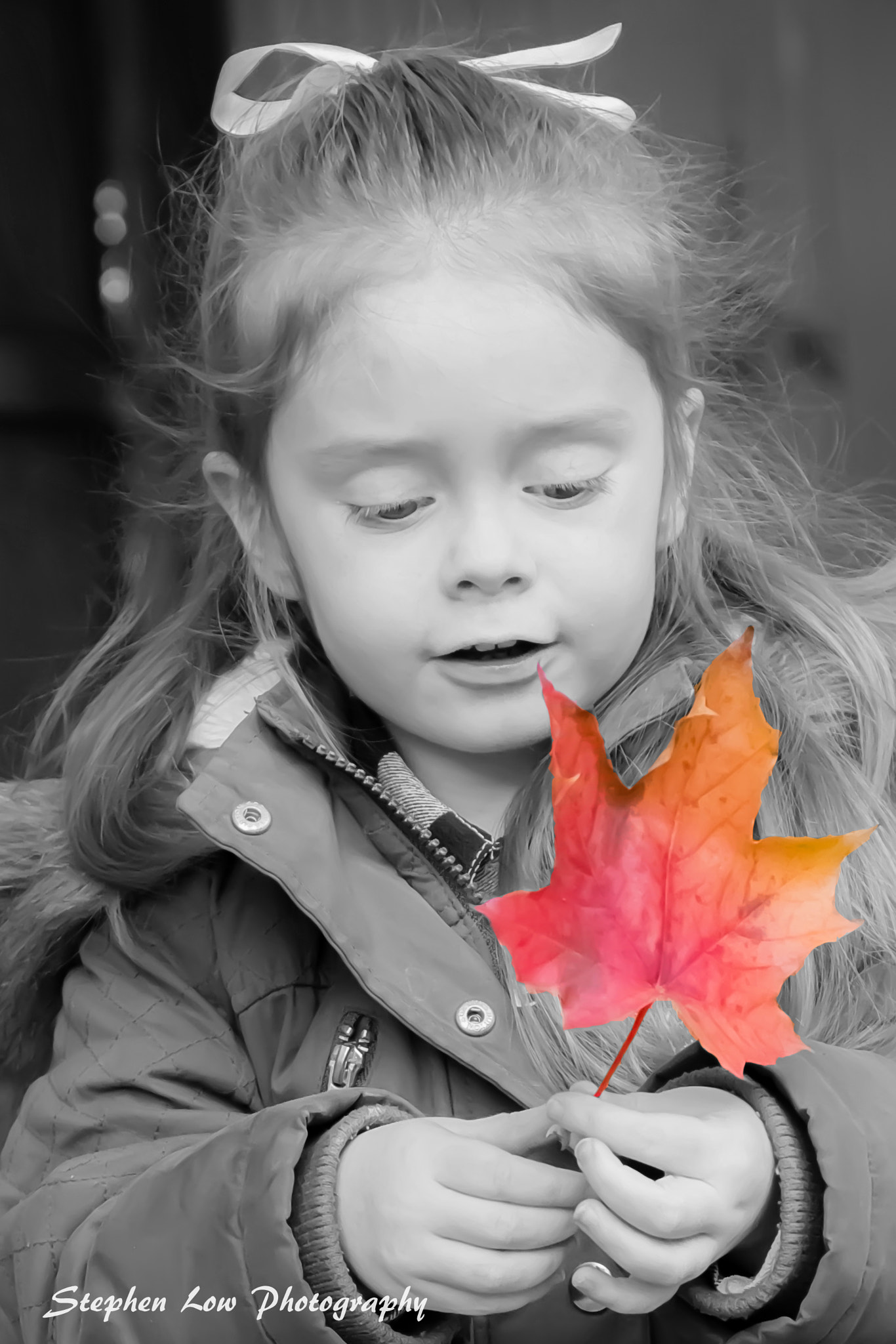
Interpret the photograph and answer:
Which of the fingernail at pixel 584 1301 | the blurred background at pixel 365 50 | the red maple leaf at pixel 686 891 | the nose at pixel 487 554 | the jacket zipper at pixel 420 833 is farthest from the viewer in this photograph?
the blurred background at pixel 365 50

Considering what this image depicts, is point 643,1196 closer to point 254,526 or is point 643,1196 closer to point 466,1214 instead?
point 466,1214

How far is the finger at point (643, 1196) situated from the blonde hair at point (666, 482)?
23cm

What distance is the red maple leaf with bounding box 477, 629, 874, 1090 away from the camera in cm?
77

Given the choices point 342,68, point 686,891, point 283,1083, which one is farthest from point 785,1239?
point 342,68

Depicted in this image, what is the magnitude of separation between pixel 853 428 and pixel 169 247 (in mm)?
714

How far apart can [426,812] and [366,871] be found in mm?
72

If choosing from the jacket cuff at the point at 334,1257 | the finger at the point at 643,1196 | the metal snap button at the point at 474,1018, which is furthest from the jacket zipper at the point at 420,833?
the finger at the point at 643,1196

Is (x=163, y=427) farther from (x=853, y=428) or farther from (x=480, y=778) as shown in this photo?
(x=853, y=428)

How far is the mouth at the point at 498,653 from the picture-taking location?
3.54ft

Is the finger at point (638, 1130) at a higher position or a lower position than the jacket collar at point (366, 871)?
higher

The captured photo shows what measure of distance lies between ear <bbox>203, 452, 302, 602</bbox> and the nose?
0.76 feet

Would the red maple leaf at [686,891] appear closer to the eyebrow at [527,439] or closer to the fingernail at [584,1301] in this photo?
the fingernail at [584,1301]

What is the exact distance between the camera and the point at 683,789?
2.60ft

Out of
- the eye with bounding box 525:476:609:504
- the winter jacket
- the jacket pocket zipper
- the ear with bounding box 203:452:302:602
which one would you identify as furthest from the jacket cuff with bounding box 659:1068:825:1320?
the ear with bounding box 203:452:302:602
